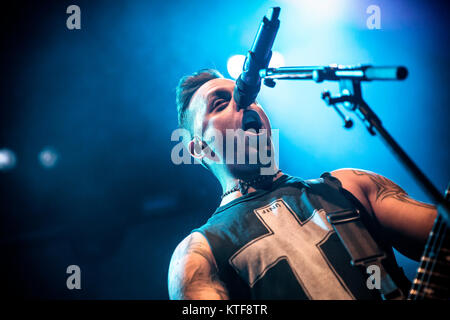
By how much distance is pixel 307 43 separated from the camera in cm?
405

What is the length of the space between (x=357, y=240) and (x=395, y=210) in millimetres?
423

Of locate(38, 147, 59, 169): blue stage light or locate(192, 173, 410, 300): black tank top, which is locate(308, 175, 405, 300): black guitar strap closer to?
locate(192, 173, 410, 300): black tank top

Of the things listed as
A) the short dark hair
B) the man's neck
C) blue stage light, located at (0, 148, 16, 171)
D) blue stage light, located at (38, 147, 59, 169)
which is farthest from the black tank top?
blue stage light, located at (0, 148, 16, 171)

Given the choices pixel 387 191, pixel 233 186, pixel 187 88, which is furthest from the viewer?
pixel 187 88

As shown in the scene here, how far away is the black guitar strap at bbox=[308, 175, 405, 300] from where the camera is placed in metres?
1.56

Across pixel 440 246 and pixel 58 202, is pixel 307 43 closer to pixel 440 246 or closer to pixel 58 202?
pixel 440 246

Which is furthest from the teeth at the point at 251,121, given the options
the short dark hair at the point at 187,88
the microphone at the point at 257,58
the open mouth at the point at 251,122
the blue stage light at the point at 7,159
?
the blue stage light at the point at 7,159

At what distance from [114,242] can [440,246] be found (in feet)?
11.7

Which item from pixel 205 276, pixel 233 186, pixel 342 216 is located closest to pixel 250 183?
pixel 233 186

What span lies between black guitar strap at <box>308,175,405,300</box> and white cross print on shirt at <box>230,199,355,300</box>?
83 millimetres

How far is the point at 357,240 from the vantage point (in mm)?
1729

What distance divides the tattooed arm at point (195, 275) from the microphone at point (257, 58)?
1.13 meters

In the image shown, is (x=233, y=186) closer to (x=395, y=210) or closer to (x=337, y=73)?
(x=395, y=210)

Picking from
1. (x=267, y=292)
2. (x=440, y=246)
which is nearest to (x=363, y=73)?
(x=440, y=246)
